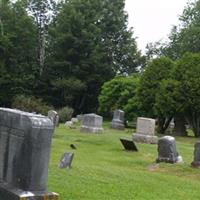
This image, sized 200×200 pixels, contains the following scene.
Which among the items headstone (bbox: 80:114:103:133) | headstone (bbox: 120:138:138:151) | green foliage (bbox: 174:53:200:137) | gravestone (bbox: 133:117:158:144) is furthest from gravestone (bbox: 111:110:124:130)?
headstone (bbox: 120:138:138:151)

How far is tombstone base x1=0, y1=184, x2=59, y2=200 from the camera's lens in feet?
23.4

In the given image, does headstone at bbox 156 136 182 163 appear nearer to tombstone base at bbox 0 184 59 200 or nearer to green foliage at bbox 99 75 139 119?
tombstone base at bbox 0 184 59 200

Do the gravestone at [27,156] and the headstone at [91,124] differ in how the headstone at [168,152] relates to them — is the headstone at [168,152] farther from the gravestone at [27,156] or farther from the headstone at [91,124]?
the headstone at [91,124]

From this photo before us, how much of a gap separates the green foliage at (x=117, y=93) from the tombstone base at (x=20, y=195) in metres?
32.5

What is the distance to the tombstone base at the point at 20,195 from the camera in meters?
7.12

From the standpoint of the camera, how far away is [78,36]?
53.0m

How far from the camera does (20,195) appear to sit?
7.11 metres

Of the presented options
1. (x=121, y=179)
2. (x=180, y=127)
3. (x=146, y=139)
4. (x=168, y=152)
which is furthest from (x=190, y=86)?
(x=121, y=179)

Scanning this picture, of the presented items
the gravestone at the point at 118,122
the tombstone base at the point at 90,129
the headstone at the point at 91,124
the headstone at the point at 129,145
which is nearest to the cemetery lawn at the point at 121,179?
the headstone at the point at 129,145

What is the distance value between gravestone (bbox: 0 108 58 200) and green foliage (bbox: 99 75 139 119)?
3251 cm

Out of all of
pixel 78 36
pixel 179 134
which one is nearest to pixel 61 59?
pixel 78 36

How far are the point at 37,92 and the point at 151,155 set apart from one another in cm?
3521

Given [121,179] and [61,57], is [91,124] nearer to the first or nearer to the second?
[121,179]

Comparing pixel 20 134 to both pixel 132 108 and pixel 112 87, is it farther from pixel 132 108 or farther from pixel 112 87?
pixel 112 87
